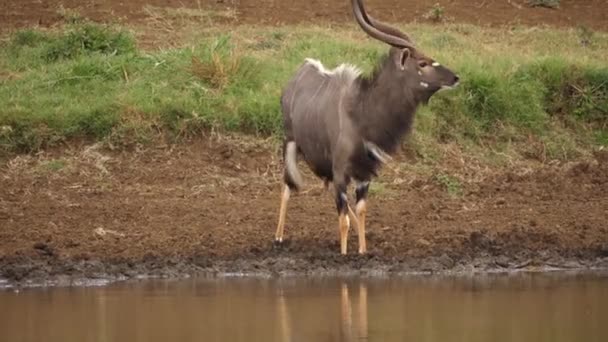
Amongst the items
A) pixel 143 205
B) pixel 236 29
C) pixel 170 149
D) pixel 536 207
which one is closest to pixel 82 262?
pixel 143 205

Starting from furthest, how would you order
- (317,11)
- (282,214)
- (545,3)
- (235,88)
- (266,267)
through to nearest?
1. (545,3)
2. (317,11)
3. (235,88)
4. (282,214)
5. (266,267)

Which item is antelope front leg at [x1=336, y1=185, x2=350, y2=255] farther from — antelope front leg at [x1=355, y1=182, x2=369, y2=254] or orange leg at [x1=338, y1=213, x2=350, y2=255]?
antelope front leg at [x1=355, y1=182, x2=369, y2=254]

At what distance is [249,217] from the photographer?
1400 cm

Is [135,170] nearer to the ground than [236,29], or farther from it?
nearer to the ground

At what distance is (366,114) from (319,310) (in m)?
2.38

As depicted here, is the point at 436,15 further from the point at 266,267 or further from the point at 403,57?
the point at 266,267

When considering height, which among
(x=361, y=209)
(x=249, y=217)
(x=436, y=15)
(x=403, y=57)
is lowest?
(x=249, y=217)

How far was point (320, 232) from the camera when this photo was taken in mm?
13570

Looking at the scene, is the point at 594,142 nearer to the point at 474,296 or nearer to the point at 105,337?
the point at 474,296

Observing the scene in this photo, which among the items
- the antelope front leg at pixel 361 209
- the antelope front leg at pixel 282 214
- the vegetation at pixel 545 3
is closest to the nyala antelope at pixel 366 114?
the antelope front leg at pixel 361 209

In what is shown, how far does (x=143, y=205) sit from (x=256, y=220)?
47.4 inches

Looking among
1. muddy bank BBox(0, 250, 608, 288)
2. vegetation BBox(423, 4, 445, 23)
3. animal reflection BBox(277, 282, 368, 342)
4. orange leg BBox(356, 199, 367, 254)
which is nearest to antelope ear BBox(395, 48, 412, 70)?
orange leg BBox(356, 199, 367, 254)

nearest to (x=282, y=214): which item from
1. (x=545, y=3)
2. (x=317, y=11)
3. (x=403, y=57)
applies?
(x=403, y=57)

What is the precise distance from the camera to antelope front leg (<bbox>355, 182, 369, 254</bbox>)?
42.2 feet
